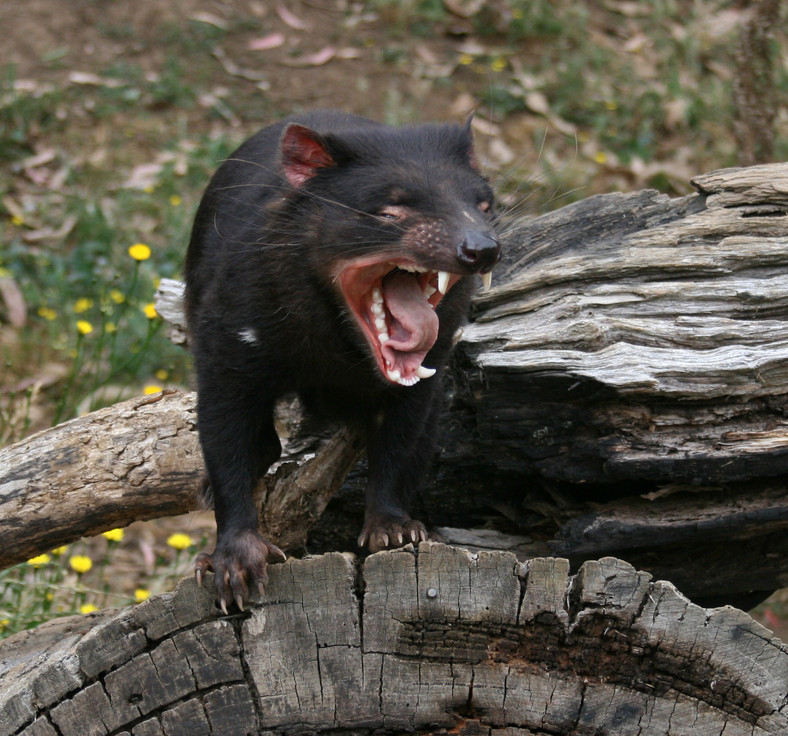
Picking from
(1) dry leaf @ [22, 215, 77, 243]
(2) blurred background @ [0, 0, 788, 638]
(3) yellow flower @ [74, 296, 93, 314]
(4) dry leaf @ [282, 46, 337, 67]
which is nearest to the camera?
(3) yellow flower @ [74, 296, 93, 314]

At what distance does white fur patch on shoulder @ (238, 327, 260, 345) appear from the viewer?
2.92 metres

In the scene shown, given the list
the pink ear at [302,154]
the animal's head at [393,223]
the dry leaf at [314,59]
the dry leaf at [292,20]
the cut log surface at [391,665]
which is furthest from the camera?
the dry leaf at [292,20]

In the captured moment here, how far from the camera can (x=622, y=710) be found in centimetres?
223

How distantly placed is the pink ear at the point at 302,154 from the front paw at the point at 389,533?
3.29 ft

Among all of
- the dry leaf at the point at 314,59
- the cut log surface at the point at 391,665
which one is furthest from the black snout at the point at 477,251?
the dry leaf at the point at 314,59

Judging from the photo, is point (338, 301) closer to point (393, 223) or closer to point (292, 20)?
point (393, 223)

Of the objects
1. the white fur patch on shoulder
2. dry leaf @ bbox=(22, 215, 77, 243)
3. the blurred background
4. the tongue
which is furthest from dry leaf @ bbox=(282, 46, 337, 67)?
the tongue

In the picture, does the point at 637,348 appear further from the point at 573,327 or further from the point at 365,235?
the point at 365,235

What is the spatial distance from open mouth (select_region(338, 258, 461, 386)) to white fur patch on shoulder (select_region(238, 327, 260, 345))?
304 mm

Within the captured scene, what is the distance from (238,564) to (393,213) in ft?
3.14

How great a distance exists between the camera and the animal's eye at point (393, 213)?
2.64 metres

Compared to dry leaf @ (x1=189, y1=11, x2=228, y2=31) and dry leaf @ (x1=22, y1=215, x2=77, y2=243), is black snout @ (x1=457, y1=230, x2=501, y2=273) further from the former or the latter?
dry leaf @ (x1=189, y1=11, x2=228, y2=31)

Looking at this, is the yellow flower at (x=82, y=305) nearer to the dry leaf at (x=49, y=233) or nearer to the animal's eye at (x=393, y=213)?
the dry leaf at (x=49, y=233)

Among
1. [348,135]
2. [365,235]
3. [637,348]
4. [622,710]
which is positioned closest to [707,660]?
[622,710]
